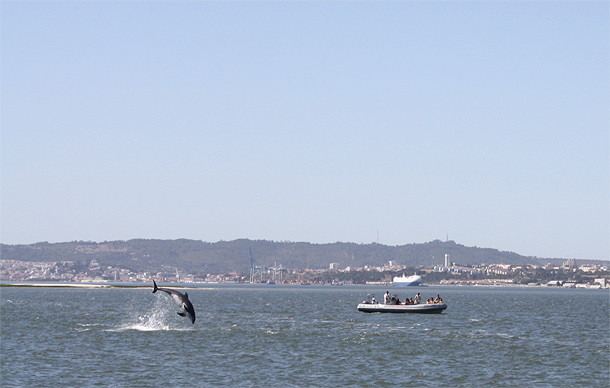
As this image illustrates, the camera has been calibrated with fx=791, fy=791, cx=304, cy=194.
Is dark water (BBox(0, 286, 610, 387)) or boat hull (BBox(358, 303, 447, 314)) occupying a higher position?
boat hull (BBox(358, 303, 447, 314))

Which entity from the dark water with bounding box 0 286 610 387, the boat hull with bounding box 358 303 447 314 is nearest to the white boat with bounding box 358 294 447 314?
the boat hull with bounding box 358 303 447 314

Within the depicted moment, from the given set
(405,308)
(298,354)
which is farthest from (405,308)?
(298,354)

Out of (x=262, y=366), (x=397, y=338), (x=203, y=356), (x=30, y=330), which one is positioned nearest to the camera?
(x=262, y=366)

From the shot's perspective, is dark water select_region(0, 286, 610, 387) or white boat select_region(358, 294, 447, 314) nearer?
dark water select_region(0, 286, 610, 387)

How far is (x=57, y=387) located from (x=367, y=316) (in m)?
71.7

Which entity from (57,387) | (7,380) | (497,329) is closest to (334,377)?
(57,387)

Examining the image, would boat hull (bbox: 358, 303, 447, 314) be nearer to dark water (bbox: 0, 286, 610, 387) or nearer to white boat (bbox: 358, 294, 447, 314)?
white boat (bbox: 358, 294, 447, 314)

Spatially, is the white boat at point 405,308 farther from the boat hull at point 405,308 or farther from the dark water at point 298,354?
the dark water at point 298,354

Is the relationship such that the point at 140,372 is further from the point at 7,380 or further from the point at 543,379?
the point at 543,379

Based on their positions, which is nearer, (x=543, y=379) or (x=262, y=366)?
(x=543, y=379)

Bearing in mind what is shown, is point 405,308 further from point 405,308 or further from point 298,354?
point 298,354

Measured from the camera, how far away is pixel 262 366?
57.9 meters

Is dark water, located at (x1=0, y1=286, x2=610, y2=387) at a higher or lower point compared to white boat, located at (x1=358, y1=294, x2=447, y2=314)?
lower

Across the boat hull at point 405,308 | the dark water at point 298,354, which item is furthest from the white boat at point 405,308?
the dark water at point 298,354
